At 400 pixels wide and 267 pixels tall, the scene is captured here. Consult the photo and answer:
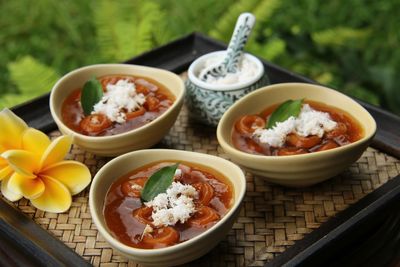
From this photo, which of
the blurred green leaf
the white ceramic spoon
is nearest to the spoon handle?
the white ceramic spoon

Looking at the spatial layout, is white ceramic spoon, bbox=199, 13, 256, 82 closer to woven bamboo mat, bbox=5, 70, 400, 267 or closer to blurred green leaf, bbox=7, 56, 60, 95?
woven bamboo mat, bbox=5, 70, 400, 267

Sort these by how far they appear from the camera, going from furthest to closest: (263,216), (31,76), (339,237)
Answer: (31,76), (263,216), (339,237)

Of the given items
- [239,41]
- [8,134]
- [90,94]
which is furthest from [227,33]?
[8,134]

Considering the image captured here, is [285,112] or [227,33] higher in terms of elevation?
[285,112]

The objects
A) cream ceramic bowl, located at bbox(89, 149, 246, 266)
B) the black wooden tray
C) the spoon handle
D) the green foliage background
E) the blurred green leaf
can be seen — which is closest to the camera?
cream ceramic bowl, located at bbox(89, 149, 246, 266)

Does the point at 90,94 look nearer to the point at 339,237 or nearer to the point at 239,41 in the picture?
the point at 239,41

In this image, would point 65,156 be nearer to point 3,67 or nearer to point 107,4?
point 107,4
